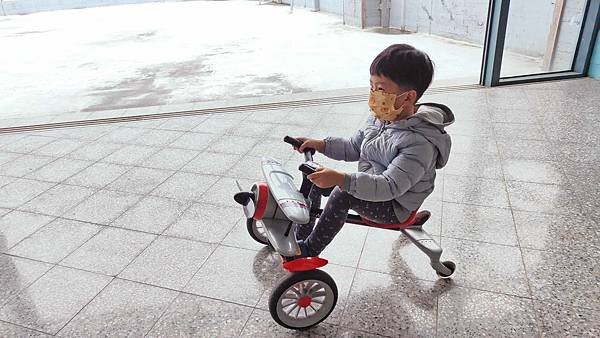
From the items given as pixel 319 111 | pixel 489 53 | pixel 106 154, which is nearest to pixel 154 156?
pixel 106 154

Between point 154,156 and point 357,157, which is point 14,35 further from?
point 357,157

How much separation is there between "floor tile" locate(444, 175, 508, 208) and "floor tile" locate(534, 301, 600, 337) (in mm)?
709

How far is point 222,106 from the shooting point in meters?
3.98

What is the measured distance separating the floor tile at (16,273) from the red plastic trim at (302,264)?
1.20m

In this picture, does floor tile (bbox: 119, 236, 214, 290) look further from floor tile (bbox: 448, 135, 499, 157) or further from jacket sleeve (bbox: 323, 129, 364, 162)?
floor tile (bbox: 448, 135, 499, 157)

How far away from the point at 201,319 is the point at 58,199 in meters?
1.44

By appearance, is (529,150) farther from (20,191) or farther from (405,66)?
(20,191)

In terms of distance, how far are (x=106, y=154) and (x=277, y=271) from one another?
193 centimetres

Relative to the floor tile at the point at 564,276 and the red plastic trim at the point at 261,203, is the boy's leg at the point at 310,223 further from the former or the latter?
the floor tile at the point at 564,276

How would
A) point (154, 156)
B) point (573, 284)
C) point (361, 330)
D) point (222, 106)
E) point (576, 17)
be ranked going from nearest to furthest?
point (361, 330) → point (573, 284) → point (154, 156) → point (222, 106) → point (576, 17)

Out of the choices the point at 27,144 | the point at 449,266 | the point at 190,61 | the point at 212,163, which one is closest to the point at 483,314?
the point at 449,266

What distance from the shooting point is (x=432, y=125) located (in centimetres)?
133

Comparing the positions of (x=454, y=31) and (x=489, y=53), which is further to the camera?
(x=454, y=31)

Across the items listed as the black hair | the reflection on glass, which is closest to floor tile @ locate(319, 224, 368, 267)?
the black hair
